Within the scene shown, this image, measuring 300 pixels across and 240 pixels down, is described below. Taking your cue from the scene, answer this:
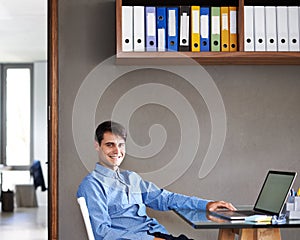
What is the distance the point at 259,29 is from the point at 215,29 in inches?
10.0

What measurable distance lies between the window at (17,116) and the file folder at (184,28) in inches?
311

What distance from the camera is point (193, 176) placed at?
4109 millimetres

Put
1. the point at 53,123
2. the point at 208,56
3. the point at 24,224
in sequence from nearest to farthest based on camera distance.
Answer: the point at 208,56 → the point at 53,123 → the point at 24,224

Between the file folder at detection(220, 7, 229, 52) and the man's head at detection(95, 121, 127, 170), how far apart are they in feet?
2.54

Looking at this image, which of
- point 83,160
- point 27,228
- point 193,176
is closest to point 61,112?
point 83,160

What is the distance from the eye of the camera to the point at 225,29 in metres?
3.84

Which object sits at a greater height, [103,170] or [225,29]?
[225,29]

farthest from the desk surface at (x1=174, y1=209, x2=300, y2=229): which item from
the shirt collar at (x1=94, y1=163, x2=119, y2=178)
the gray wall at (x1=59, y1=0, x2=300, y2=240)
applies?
the gray wall at (x1=59, y1=0, x2=300, y2=240)

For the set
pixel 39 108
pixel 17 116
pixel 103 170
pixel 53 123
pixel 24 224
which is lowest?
pixel 24 224

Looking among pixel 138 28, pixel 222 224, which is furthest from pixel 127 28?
pixel 222 224

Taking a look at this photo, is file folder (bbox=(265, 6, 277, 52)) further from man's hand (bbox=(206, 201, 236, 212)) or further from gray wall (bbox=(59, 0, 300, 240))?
man's hand (bbox=(206, 201, 236, 212))

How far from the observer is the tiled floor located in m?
7.13

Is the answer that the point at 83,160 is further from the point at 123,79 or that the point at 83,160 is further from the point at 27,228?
the point at 27,228

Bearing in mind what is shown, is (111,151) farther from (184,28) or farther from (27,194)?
(27,194)
